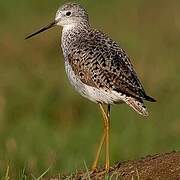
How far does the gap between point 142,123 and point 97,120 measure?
26.7 inches

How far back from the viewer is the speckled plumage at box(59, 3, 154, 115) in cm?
889

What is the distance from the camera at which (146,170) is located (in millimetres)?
8547

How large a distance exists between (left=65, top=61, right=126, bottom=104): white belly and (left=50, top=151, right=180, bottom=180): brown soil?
587 millimetres

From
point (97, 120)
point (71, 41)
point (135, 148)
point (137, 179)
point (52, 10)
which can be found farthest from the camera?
point (52, 10)

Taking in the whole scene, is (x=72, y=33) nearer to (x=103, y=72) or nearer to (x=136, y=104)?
(x=103, y=72)

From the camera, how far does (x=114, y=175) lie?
861 cm

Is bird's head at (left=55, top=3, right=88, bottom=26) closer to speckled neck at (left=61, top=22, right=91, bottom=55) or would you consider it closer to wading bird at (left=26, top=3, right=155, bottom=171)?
speckled neck at (left=61, top=22, right=91, bottom=55)

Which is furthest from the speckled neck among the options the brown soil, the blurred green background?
the brown soil

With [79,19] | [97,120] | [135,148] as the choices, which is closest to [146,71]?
[97,120]

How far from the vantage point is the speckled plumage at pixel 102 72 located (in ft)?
29.2

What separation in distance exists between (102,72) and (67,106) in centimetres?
513

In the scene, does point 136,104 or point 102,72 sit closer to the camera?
point 136,104

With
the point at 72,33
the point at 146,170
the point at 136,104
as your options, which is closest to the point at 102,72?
the point at 136,104

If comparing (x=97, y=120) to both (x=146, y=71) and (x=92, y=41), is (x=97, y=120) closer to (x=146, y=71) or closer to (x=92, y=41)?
(x=146, y=71)
